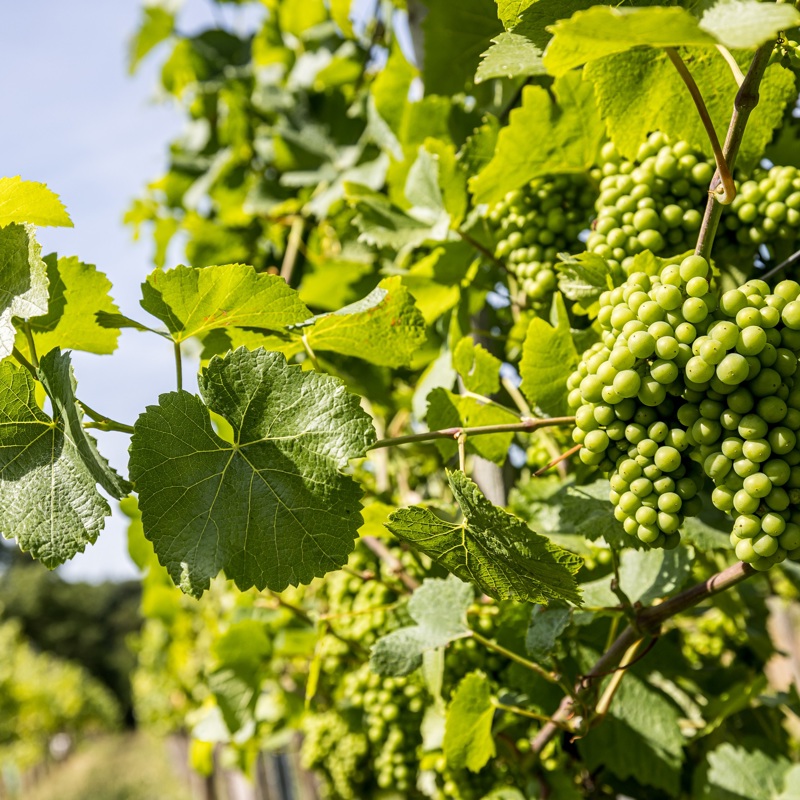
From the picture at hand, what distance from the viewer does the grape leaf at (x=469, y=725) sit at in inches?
44.6

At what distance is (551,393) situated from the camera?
954 millimetres

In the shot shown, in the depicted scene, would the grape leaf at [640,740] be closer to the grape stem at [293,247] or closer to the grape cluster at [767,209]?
the grape cluster at [767,209]

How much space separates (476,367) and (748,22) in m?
A: 0.61

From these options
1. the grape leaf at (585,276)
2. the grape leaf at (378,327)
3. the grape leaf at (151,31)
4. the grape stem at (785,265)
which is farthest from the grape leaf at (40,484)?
the grape leaf at (151,31)

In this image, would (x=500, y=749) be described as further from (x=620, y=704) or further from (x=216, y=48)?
(x=216, y=48)

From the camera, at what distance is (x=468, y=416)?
1.06m

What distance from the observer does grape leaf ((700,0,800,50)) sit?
507 millimetres

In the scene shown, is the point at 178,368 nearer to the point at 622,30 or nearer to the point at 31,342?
the point at 31,342

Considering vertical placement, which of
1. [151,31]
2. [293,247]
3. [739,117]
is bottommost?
[293,247]

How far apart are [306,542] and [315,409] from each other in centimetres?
15

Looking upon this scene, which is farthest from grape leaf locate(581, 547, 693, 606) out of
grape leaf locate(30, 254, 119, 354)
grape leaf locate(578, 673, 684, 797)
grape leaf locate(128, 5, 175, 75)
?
grape leaf locate(128, 5, 175, 75)

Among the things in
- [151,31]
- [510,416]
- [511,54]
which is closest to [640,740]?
[510,416]

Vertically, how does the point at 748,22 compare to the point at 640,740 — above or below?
above

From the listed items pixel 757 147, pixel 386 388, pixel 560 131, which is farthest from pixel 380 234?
pixel 757 147
